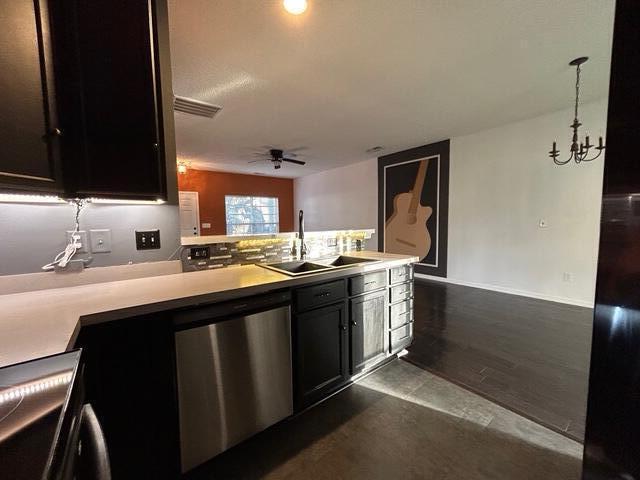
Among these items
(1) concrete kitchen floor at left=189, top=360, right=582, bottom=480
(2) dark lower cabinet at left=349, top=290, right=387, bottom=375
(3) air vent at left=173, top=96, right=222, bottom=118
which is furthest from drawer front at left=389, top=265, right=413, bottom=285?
(3) air vent at left=173, top=96, right=222, bottom=118

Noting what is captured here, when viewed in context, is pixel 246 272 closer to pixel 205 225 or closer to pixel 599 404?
pixel 599 404

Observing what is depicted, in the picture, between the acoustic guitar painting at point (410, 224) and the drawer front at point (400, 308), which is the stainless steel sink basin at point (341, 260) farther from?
the acoustic guitar painting at point (410, 224)

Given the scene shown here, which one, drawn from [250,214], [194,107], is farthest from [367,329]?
[250,214]

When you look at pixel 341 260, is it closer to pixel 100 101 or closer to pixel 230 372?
pixel 230 372

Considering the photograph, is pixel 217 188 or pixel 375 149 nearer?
pixel 375 149

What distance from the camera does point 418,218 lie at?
5344mm

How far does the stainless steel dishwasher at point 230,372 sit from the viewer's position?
123 centimetres

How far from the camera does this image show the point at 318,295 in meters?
1.67

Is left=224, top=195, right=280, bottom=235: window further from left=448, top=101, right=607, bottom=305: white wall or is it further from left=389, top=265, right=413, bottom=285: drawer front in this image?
left=389, top=265, right=413, bottom=285: drawer front

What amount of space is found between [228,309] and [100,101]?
112 centimetres

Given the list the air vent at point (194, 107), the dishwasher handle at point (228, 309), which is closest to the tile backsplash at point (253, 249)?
the dishwasher handle at point (228, 309)

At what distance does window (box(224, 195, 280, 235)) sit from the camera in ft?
24.8

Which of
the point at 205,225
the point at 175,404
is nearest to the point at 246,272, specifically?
the point at 175,404

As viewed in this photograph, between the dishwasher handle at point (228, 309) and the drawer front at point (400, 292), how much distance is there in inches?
40.2
